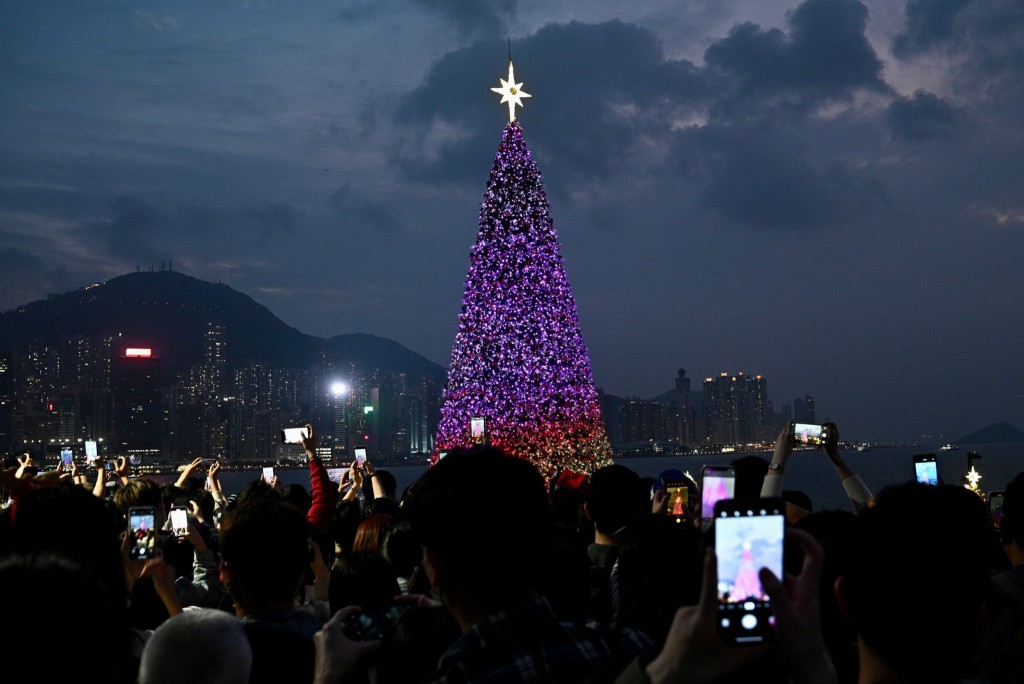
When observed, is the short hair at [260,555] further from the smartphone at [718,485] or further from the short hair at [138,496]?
the short hair at [138,496]

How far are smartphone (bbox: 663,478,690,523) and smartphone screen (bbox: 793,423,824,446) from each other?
2.25 ft

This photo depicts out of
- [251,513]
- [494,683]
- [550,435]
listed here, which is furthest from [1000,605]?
[550,435]

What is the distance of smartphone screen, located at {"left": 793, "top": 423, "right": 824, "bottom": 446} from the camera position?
488 centimetres

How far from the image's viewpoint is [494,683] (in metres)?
2.03

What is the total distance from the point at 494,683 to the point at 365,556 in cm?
201

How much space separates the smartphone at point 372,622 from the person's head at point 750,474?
265cm

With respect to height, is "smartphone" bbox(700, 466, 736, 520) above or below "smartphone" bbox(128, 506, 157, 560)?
above

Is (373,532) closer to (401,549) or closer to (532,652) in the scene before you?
(401,549)

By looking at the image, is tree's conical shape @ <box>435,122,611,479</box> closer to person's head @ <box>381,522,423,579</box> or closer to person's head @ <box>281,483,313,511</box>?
person's head @ <box>281,483,313,511</box>

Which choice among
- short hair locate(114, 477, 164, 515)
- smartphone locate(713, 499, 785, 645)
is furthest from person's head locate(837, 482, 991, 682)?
short hair locate(114, 477, 164, 515)

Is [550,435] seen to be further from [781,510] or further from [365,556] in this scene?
[781,510]

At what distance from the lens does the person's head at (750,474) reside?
17.9ft

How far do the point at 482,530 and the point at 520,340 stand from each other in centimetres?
2258

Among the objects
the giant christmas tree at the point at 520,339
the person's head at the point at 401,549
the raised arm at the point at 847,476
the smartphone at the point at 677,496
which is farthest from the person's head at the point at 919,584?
the giant christmas tree at the point at 520,339
